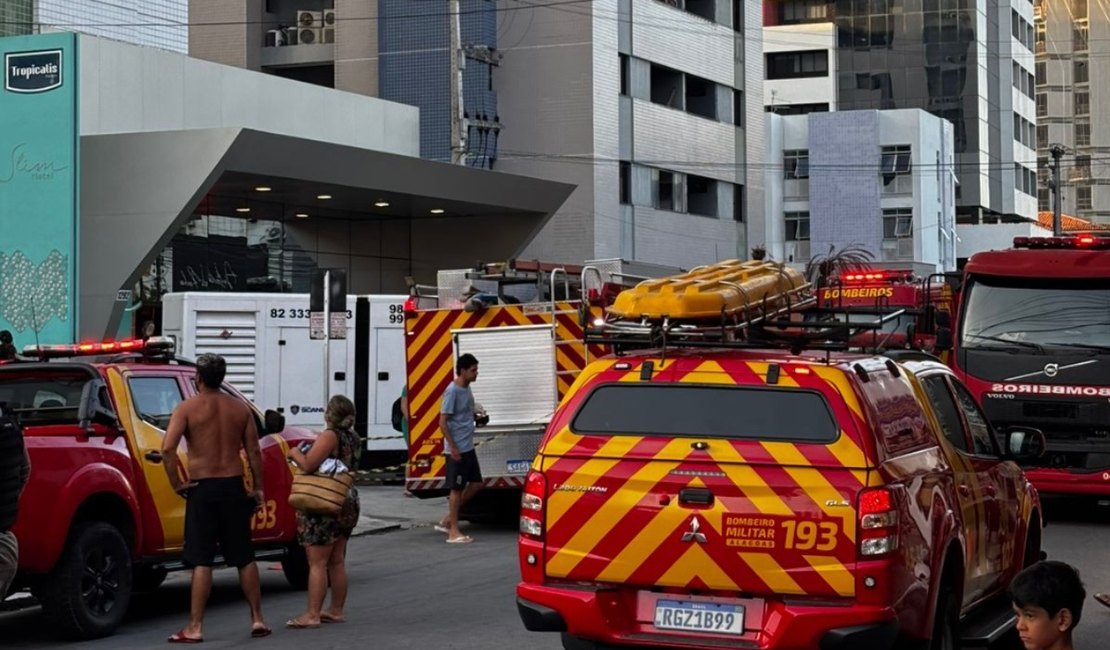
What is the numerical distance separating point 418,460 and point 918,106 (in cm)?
7417

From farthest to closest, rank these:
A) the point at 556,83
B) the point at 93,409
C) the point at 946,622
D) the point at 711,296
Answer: the point at 556,83 → the point at 93,409 → the point at 711,296 → the point at 946,622

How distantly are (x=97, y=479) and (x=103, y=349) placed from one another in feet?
5.51

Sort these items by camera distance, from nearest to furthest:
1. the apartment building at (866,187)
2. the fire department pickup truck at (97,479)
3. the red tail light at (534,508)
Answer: the red tail light at (534,508), the fire department pickup truck at (97,479), the apartment building at (866,187)

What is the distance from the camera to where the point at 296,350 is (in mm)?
25438

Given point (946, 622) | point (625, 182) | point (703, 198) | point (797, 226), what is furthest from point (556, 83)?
point (797, 226)

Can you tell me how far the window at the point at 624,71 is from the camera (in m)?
44.5

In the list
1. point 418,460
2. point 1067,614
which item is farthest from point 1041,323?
point 1067,614

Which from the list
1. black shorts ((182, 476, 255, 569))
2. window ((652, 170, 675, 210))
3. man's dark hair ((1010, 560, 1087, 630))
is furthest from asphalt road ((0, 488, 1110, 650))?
window ((652, 170, 675, 210))

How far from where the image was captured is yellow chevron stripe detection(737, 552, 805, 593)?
26.4 ft

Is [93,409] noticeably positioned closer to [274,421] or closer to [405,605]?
[274,421]

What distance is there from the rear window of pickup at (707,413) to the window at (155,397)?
452 centimetres

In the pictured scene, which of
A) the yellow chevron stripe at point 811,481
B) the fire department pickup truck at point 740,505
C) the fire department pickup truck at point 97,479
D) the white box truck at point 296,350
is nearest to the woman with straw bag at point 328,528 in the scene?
the fire department pickup truck at point 97,479

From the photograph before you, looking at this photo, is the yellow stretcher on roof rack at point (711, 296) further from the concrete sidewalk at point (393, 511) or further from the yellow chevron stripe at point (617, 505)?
the concrete sidewalk at point (393, 511)

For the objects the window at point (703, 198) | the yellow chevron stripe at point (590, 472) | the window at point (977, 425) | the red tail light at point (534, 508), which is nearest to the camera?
the yellow chevron stripe at point (590, 472)
